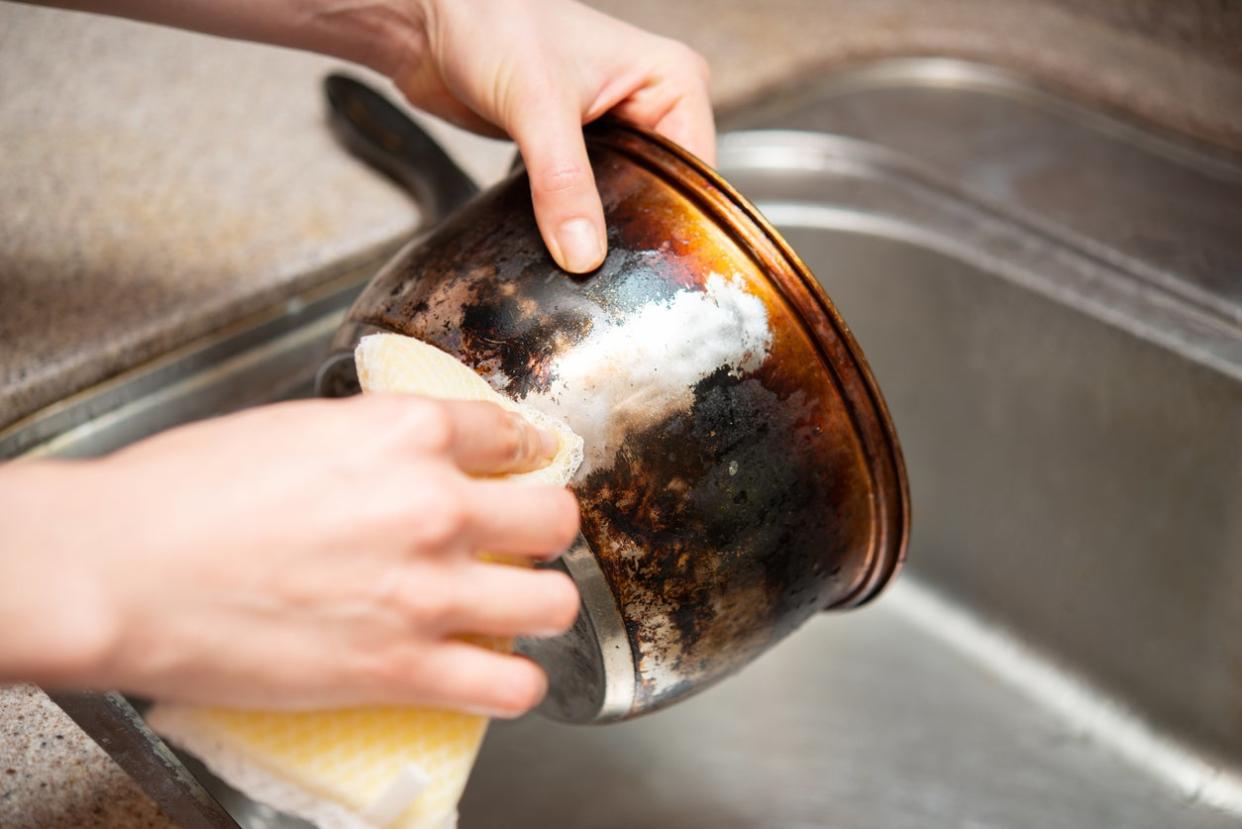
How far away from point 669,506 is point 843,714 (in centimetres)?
48

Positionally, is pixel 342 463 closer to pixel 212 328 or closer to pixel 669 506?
pixel 669 506

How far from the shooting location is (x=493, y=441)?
16.3 inches

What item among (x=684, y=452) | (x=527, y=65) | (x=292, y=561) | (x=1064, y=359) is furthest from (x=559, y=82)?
(x=1064, y=359)

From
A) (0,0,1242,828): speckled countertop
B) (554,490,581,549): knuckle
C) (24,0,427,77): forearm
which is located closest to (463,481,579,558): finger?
(554,490,581,549): knuckle

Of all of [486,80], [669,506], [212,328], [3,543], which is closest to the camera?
[3,543]

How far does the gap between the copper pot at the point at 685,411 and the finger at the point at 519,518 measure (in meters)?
0.06

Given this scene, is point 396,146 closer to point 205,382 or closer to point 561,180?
point 205,382

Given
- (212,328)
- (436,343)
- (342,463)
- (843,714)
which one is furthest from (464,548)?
(843,714)

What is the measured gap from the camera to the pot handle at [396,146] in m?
Result: 0.85

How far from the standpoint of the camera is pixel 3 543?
1.10 ft

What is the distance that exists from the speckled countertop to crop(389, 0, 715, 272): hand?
23 centimetres

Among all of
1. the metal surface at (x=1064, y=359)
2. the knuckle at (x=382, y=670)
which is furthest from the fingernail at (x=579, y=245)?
the metal surface at (x=1064, y=359)

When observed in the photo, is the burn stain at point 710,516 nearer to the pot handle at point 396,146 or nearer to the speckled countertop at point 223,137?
the speckled countertop at point 223,137

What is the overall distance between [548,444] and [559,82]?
0.23 meters
